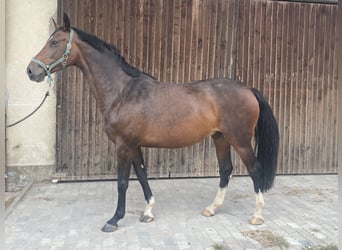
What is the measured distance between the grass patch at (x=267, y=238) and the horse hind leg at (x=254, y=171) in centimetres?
22

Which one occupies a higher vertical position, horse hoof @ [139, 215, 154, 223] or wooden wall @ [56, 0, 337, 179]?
wooden wall @ [56, 0, 337, 179]

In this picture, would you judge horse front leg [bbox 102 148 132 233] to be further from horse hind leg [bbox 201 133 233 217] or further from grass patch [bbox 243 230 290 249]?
grass patch [bbox 243 230 290 249]

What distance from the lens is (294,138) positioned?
543 cm

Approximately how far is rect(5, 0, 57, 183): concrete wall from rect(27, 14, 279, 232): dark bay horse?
1.66m

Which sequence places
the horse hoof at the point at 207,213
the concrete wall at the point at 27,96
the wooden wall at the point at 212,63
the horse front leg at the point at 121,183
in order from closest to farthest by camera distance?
the horse front leg at the point at 121,183
the horse hoof at the point at 207,213
the concrete wall at the point at 27,96
the wooden wall at the point at 212,63

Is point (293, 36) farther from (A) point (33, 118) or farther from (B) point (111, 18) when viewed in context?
(A) point (33, 118)

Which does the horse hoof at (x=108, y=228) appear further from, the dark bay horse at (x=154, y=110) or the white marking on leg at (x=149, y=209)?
the white marking on leg at (x=149, y=209)

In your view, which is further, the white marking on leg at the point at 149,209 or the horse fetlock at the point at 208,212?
the horse fetlock at the point at 208,212

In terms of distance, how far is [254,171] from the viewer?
336 centimetres

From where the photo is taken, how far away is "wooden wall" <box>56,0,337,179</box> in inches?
189

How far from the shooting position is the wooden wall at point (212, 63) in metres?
4.81

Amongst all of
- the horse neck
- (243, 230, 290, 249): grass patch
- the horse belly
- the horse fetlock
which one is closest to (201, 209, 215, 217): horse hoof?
the horse fetlock

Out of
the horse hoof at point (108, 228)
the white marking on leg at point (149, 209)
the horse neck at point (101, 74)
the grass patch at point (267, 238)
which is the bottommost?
the grass patch at point (267, 238)

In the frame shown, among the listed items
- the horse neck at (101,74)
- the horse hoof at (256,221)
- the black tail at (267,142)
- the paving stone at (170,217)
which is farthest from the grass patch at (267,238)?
the horse neck at (101,74)
